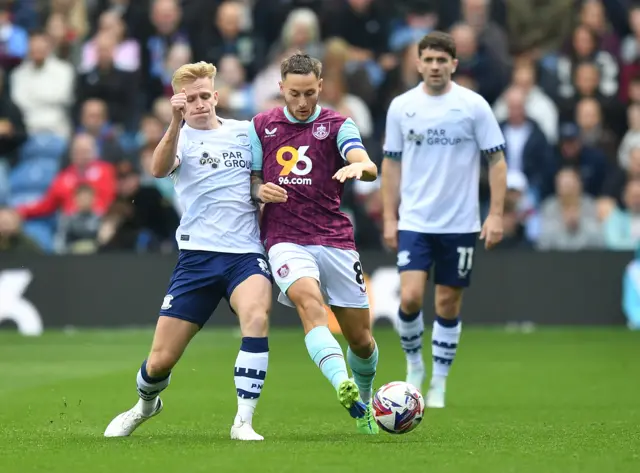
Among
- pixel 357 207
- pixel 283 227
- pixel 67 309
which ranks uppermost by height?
pixel 283 227

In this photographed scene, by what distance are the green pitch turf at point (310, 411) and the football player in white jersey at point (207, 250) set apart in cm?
39

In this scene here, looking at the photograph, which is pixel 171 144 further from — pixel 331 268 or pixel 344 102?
pixel 344 102

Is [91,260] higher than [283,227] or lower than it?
lower

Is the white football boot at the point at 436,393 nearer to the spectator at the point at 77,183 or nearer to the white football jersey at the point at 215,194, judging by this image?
the white football jersey at the point at 215,194

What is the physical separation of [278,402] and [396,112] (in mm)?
2580

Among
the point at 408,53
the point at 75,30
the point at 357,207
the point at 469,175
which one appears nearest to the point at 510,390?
the point at 469,175

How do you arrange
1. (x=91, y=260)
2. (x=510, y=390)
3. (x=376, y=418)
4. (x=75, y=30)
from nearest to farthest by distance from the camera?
(x=376, y=418) → (x=510, y=390) → (x=91, y=260) → (x=75, y=30)

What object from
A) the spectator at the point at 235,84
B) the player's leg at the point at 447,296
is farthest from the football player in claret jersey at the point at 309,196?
the spectator at the point at 235,84

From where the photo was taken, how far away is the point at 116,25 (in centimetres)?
2242

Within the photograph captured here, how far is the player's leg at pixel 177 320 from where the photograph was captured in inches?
355

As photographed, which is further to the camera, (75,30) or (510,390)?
(75,30)

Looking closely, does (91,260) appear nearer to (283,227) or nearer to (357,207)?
(357,207)

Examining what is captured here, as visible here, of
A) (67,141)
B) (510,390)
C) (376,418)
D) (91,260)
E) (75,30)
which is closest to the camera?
(376,418)

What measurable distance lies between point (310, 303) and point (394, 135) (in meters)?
3.20
